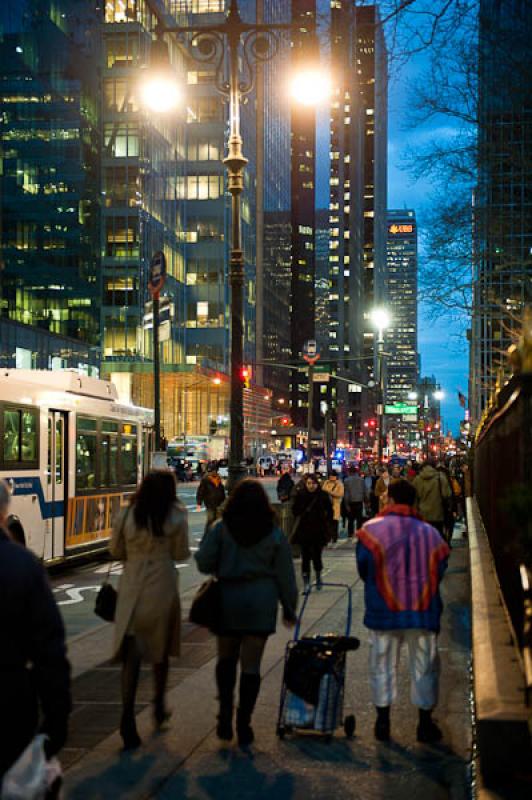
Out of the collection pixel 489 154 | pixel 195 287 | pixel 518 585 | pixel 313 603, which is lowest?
pixel 313 603

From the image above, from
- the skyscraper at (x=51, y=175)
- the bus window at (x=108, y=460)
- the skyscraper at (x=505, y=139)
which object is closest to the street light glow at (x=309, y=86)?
the skyscraper at (x=505, y=139)

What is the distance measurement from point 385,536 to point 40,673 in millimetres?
3978

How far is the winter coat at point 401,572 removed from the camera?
6.96 m

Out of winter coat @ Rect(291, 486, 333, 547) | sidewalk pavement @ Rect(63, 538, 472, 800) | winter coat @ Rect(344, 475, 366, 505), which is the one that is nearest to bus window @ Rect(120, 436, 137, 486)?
winter coat @ Rect(291, 486, 333, 547)

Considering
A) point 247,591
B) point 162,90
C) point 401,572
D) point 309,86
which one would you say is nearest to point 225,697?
point 247,591

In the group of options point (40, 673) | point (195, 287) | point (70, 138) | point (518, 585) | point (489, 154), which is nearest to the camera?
point (40, 673)

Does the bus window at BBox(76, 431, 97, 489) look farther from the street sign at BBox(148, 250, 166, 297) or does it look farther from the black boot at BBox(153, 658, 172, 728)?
the black boot at BBox(153, 658, 172, 728)

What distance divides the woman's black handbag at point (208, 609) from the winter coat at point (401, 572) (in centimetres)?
101

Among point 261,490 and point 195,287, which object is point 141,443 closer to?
point 261,490

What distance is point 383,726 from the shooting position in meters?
7.18

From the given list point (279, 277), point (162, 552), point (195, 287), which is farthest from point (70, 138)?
point (279, 277)

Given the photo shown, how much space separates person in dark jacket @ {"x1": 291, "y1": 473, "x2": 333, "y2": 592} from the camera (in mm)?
16156

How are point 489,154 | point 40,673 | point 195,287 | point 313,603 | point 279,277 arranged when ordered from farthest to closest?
1. point 279,277
2. point 195,287
3. point 489,154
4. point 313,603
5. point 40,673

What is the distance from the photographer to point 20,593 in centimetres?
351
